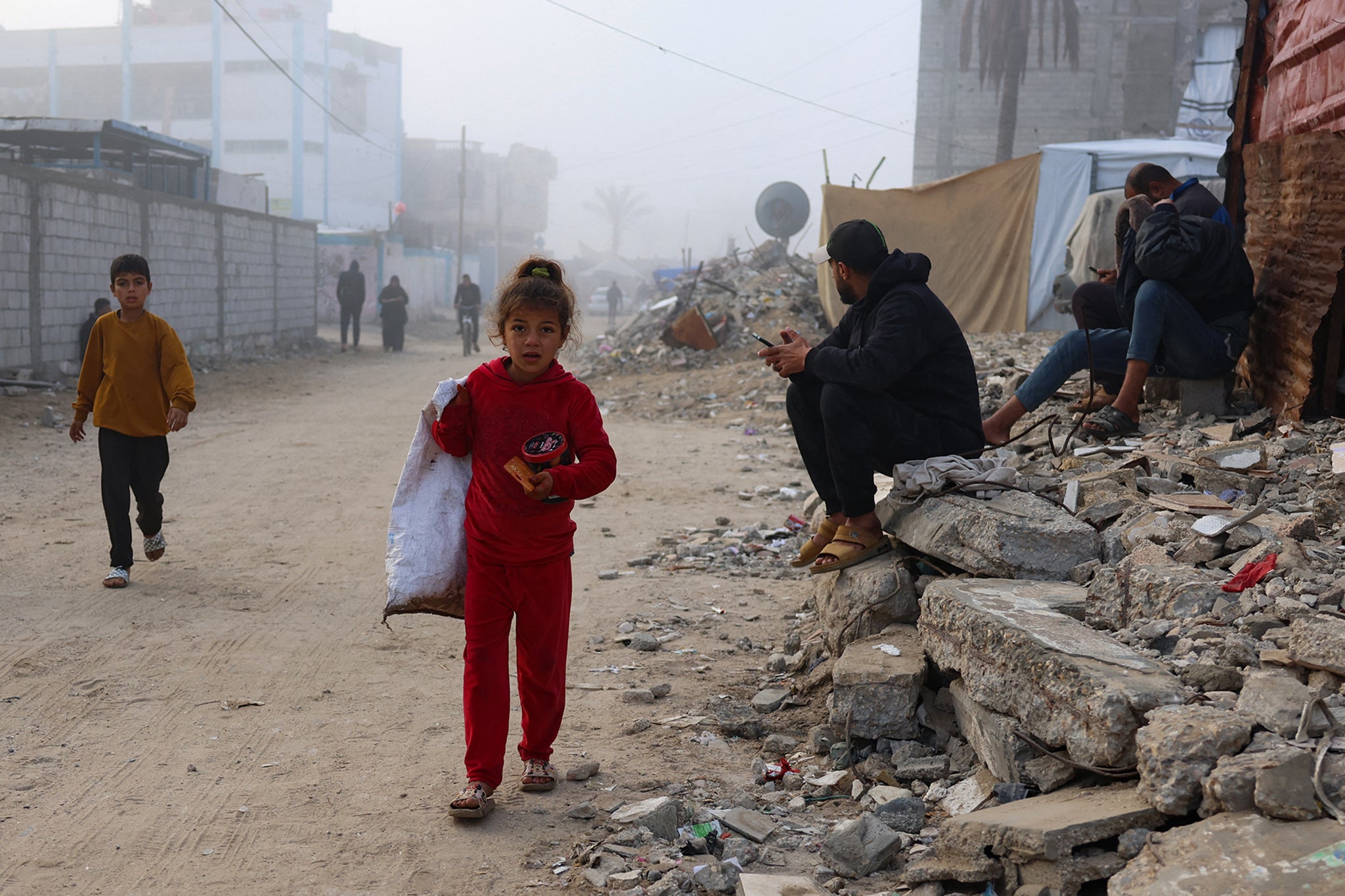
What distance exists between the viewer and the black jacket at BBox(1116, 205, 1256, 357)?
14.9 feet

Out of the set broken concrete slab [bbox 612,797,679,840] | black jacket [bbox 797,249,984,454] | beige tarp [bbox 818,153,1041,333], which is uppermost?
beige tarp [bbox 818,153,1041,333]

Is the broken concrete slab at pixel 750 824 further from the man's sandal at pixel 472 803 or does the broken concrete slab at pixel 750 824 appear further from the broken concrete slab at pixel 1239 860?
the broken concrete slab at pixel 1239 860

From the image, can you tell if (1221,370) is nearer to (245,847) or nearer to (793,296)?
(245,847)

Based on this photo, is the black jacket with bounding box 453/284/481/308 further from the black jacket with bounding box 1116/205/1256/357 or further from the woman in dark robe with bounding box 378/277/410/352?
the black jacket with bounding box 1116/205/1256/357

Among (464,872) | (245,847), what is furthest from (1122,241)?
(245,847)

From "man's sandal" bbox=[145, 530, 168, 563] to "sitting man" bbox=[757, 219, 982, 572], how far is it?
3.03 meters

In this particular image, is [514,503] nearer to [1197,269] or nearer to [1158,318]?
[1158,318]

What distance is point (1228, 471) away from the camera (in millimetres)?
3691

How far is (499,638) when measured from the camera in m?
2.75

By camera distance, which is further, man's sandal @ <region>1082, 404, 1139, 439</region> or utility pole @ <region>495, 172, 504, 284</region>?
utility pole @ <region>495, 172, 504, 284</region>

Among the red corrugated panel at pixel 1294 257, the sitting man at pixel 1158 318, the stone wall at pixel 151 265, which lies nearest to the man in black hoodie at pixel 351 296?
the stone wall at pixel 151 265

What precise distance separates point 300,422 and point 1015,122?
71.8 feet

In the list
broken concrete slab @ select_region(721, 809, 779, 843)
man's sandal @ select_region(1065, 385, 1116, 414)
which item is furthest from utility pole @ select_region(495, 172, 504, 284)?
broken concrete slab @ select_region(721, 809, 779, 843)

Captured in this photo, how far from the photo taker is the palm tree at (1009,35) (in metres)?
26.0
